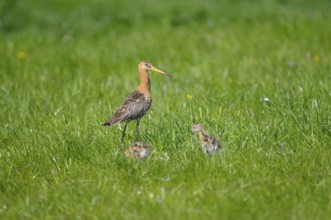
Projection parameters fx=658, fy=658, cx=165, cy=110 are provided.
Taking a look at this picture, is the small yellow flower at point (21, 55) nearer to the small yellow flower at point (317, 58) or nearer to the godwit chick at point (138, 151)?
the small yellow flower at point (317, 58)

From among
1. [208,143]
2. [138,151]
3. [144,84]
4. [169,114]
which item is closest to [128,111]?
[144,84]

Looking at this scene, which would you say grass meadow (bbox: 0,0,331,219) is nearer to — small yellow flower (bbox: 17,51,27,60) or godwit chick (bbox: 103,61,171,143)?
small yellow flower (bbox: 17,51,27,60)

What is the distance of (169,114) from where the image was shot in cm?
762

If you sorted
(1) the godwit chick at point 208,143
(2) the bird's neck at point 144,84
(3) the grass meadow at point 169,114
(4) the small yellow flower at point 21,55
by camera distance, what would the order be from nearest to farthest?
(3) the grass meadow at point 169,114, (1) the godwit chick at point 208,143, (2) the bird's neck at point 144,84, (4) the small yellow flower at point 21,55

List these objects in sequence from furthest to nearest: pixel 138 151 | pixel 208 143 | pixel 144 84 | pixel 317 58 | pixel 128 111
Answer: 1. pixel 317 58
2. pixel 144 84
3. pixel 128 111
4. pixel 208 143
5. pixel 138 151

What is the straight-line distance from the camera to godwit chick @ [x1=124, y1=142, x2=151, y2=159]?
6.08 metres

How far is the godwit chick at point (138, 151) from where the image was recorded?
6.08 metres

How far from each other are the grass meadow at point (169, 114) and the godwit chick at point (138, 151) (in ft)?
0.25

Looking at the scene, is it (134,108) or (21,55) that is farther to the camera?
(21,55)

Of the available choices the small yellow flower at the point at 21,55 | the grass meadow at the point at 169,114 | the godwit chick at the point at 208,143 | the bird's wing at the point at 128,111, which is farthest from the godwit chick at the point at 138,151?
the small yellow flower at the point at 21,55

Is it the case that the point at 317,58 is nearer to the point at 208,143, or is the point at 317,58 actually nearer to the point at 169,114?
the point at 169,114

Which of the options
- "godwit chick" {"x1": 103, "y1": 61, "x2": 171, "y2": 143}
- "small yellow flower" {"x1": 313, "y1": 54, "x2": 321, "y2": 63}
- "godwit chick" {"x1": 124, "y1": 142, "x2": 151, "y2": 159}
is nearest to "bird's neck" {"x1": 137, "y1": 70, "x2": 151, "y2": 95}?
"godwit chick" {"x1": 103, "y1": 61, "x2": 171, "y2": 143}

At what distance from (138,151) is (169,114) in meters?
1.59

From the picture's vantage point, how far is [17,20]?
13.4 metres
